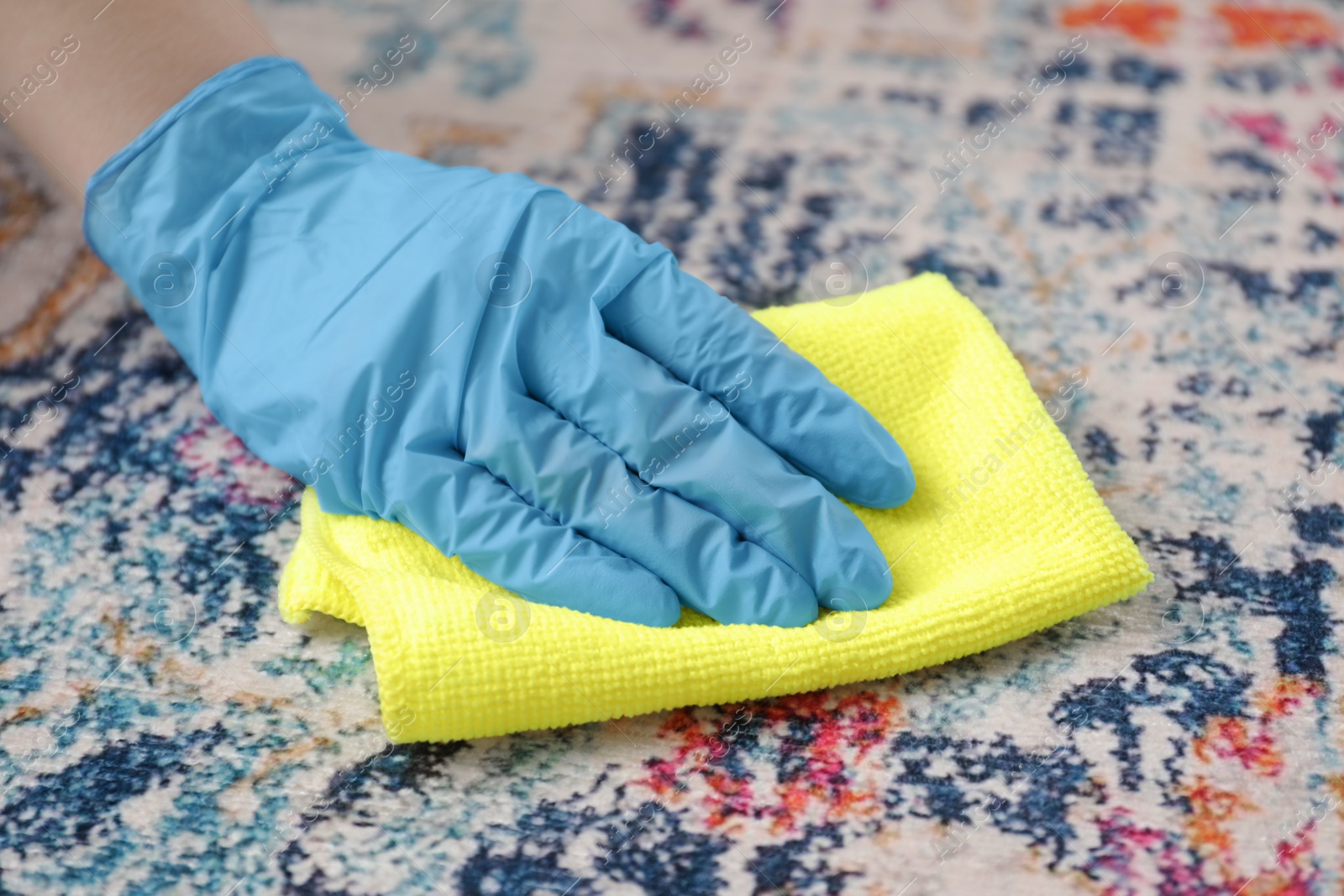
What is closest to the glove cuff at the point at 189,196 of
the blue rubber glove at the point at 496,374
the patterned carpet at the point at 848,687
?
the blue rubber glove at the point at 496,374

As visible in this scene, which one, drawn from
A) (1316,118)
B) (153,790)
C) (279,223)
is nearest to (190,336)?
(279,223)

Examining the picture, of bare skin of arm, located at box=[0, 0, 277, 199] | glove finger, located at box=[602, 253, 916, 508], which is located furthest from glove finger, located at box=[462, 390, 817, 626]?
bare skin of arm, located at box=[0, 0, 277, 199]

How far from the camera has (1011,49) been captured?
66.8 inches

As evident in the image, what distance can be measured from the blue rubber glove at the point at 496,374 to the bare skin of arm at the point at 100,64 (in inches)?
1.7

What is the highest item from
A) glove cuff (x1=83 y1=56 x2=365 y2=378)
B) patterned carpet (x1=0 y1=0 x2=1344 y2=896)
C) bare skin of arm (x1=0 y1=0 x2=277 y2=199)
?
bare skin of arm (x1=0 y1=0 x2=277 y2=199)

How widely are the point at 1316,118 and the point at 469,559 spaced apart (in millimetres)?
1359

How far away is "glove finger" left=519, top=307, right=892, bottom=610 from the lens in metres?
0.93

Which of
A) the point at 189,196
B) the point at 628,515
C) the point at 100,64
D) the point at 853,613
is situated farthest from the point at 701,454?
the point at 100,64

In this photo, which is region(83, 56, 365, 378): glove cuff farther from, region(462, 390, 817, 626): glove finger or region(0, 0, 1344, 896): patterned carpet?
region(462, 390, 817, 626): glove finger

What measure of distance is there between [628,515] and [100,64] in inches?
28.0

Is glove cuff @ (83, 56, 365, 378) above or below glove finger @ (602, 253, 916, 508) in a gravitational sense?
above

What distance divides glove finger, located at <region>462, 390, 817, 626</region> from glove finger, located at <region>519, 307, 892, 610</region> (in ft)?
0.05

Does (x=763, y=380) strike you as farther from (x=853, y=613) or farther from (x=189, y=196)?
(x=189, y=196)

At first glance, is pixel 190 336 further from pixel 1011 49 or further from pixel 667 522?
pixel 1011 49
